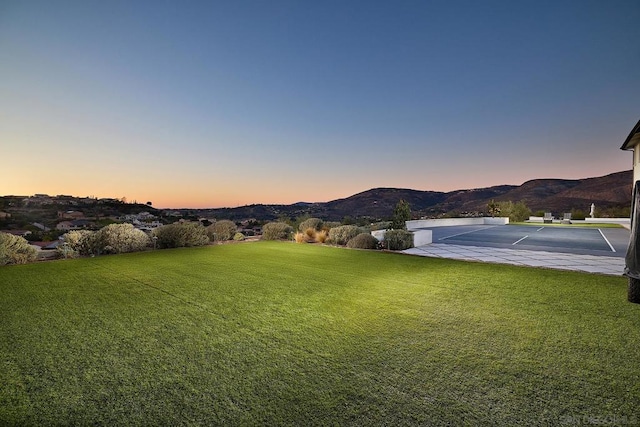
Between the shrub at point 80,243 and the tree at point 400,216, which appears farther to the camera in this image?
the tree at point 400,216

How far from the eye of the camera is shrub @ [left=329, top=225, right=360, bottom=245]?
31.1 ft

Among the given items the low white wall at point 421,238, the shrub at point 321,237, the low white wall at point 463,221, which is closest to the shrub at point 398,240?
the low white wall at point 421,238

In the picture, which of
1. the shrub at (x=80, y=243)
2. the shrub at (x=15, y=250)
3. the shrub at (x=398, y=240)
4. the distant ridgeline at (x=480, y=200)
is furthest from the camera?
the distant ridgeline at (x=480, y=200)

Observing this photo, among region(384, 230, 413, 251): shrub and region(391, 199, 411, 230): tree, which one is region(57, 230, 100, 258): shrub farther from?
region(391, 199, 411, 230): tree

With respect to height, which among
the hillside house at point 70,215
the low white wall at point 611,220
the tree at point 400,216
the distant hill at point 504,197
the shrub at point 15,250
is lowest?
the low white wall at point 611,220

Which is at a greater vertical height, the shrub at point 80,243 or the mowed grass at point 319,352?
the shrub at point 80,243

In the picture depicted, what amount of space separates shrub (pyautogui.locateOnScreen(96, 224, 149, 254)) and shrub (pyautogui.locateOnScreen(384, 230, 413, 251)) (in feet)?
24.3

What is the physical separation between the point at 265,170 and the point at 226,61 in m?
7.04

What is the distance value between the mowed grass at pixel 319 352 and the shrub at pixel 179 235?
404 centimetres

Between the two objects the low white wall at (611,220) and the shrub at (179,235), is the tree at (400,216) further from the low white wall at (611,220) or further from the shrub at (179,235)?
the low white wall at (611,220)

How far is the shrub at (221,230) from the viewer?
10.6 m

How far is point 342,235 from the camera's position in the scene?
9547 millimetres

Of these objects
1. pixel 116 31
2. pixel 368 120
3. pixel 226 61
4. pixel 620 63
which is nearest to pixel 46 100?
pixel 116 31

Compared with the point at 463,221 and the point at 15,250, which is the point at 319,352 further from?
the point at 463,221
